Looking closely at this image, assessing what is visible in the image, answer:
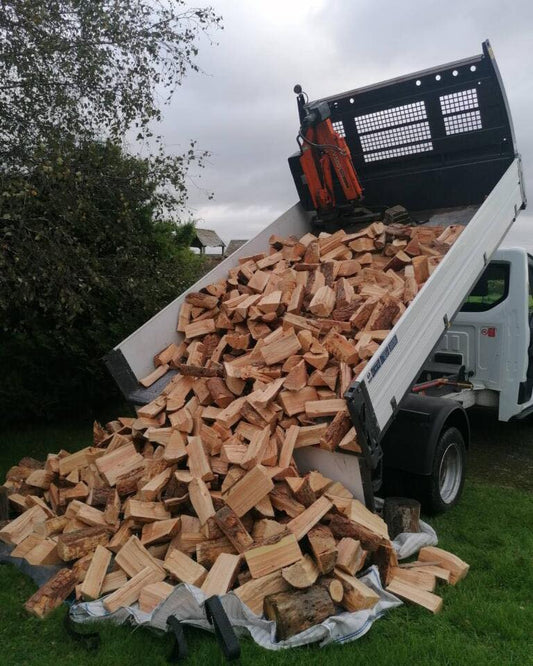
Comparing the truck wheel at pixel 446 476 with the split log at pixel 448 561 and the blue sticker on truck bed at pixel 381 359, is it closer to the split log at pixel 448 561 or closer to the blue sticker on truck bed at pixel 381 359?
the split log at pixel 448 561

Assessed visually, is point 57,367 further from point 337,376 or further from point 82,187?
point 337,376

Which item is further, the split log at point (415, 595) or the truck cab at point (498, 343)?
the truck cab at point (498, 343)

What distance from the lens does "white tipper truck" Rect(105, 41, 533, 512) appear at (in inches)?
161

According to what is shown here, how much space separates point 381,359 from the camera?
373cm

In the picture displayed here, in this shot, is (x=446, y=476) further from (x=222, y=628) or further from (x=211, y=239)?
(x=211, y=239)

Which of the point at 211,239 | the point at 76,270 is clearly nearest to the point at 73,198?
the point at 76,270

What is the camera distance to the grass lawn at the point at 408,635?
9.65ft

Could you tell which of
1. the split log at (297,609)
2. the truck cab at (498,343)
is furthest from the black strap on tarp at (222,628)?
the truck cab at (498,343)

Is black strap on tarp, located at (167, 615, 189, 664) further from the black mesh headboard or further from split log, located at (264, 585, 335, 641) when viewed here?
the black mesh headboard

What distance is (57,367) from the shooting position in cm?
765

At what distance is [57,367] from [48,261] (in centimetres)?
258

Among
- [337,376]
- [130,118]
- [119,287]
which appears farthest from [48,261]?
A: [337,376]

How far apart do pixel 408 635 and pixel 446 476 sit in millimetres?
1976

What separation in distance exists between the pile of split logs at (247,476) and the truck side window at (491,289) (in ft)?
4.29
